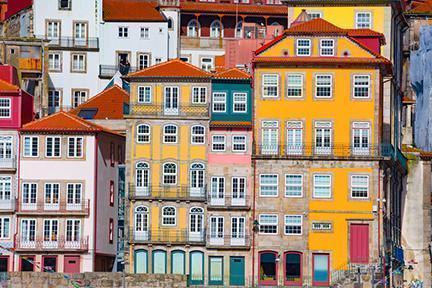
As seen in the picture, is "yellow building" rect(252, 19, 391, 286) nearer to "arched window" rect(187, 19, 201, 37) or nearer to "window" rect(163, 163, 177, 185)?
"window" rect(163, 163, 177, 185)

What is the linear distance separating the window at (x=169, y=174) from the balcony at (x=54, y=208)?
472 cm

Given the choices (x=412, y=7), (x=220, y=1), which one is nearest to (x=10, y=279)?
(x=220, y=1)

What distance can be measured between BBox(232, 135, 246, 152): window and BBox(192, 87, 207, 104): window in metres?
2.99

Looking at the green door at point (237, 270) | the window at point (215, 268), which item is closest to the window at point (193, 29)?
the window at point (215, 268)

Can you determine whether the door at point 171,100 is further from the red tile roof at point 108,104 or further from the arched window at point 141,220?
the red tile roof at point 108,104

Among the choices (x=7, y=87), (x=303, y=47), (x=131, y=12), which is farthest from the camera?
(x=131, y=12)

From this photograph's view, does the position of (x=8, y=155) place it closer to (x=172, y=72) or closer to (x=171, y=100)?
(x=171, y=100)

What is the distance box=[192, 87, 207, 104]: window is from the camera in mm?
113000

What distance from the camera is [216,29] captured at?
147125 mm

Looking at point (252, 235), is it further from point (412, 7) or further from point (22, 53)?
point (412, 7)

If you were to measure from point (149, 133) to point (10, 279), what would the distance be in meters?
12.3

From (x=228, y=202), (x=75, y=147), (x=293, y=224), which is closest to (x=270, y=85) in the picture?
(x=228, y=202)

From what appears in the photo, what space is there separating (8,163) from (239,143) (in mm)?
13575

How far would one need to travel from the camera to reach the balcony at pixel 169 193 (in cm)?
11125
